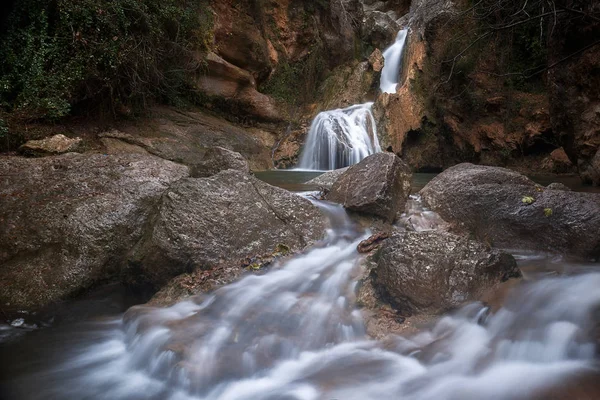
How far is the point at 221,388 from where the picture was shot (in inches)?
96.0

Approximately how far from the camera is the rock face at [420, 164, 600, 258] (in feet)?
13.0

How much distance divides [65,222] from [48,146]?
3928 mm

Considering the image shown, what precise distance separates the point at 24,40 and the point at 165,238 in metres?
6.61

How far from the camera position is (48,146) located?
6746mm

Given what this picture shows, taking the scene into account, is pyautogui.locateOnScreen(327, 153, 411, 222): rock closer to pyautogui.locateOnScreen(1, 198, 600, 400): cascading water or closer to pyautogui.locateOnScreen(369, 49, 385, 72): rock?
pyautogui.locateOnScreen(1, 198, 600, 400): cascading water

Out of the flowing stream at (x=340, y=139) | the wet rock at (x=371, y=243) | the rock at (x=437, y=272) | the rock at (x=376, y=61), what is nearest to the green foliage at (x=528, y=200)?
the rock at (x=437, y=272)

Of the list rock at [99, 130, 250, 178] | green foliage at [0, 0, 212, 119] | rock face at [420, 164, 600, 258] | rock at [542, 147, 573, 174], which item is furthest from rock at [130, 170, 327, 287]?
rock at [542, 147, 573, 174]

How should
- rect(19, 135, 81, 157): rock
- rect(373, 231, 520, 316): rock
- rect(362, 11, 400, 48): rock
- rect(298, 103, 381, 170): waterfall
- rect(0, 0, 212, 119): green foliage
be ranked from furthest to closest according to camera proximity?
1. rect(362, 11, 400, 48): rock
2. rect(298, 103, 381, 170): waterfall
3. rect(0, 0, 212, 119): green foliage
4. rect(19, 135, 81, 157): rock
5. rect(373, 231, 520, 316): rock

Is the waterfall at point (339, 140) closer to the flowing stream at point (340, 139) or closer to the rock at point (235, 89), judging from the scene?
the flowing stream at point (340, 139)

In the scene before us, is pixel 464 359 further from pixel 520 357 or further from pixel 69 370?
pixel 69 370

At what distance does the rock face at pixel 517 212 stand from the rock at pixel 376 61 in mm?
12099

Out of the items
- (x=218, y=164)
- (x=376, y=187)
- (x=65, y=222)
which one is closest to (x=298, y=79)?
(x=218, y=164)

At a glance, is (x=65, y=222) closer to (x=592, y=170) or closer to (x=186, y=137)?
(x=186, y=137)

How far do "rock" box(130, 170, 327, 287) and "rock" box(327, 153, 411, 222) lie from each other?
622mm
